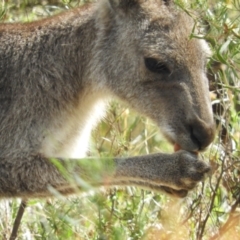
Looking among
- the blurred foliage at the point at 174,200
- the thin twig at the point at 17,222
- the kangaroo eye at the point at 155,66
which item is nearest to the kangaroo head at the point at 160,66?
the kangaroo eye at the point at 155,66

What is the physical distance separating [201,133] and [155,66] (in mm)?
711

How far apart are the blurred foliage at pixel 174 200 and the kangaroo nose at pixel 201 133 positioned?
0.95 ft

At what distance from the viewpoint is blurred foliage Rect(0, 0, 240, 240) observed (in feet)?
14.8

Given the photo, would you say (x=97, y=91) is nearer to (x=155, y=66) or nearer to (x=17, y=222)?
(x=155, y=66)

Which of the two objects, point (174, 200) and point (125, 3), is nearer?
point (174, 200)

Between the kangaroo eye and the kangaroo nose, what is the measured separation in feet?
1.72

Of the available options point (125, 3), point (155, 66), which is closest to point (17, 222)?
point (155, 66)

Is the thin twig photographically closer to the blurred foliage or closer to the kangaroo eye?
the blurred foliage

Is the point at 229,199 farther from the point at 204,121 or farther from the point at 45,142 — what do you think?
the point at 45,142

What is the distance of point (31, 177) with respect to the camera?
5.16 metres

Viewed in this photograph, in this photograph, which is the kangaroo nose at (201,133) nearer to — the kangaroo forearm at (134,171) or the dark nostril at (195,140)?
the dark nostril at (195,140)

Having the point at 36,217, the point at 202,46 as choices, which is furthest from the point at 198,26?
the point at 36,217

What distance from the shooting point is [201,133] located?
4785mm

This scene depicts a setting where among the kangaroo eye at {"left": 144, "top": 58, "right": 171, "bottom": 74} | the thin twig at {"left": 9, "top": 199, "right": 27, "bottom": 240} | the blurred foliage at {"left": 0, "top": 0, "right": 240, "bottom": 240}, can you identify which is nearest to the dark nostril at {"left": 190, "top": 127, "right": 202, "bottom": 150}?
the blurred foliage at {"left": 0, "top": 0, "right": 240, "bottom": 240}
